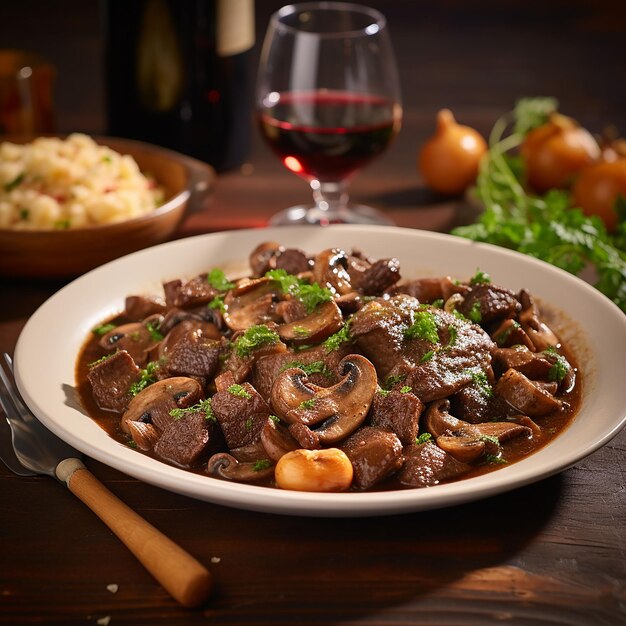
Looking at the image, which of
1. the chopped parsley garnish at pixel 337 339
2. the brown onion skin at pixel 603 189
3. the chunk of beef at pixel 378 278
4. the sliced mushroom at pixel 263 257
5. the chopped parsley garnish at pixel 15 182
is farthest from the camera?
the brown onion skin at pixel 603 189

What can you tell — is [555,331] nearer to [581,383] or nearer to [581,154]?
[581,383]

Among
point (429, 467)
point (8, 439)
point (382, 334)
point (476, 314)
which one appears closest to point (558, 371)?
point (476, 314)

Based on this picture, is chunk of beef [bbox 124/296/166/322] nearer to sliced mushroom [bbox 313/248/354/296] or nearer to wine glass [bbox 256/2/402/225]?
sliced mushroom [bbox 313/248/354/296]

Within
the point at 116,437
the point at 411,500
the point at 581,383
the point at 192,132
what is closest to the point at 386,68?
the point at 192,132

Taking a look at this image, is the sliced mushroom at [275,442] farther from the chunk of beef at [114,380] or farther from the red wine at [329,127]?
the red wine at [329,127]

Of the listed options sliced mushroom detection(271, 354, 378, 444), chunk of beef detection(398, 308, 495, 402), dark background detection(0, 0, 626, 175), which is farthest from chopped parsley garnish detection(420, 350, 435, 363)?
dark background detection(0, 0, 626, 175)

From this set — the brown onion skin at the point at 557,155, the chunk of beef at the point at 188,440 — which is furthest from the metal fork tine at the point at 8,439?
the brown onion skin at the point at 557,155

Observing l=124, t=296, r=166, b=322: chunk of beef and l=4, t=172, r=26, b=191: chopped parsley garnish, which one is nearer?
l=124, t=296, r=166, b=322: chunk of beef
